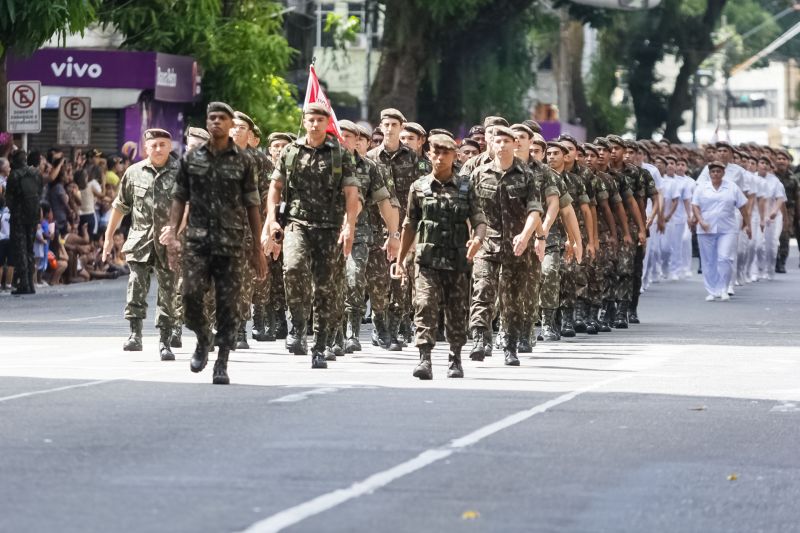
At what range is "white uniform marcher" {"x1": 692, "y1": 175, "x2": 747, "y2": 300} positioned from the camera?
29766 millimetres

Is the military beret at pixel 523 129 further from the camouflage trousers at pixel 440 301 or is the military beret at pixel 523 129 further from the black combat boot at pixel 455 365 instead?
the black combat boot at pixel 455 365

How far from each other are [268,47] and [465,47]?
353 inches

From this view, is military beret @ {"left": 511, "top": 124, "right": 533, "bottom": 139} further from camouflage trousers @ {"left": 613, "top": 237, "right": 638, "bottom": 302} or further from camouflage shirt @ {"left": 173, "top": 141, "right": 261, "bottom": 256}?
camouflage trousers @ {"left": 613, "top": 237, "right": 638, "bottom": 302}

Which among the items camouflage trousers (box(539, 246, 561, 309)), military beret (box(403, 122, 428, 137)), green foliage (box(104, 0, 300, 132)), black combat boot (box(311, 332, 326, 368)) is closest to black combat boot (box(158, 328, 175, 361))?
black combat boot (box(311, 332, 326, 368))

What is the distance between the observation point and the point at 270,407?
1358 centimetres

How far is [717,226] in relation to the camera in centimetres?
2984

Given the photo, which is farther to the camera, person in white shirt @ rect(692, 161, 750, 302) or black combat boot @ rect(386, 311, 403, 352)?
person in white shirt @ rect(692, 161, 750, 302)

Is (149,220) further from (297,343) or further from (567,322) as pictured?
(567,322)

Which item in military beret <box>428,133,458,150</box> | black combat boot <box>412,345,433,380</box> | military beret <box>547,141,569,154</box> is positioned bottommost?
black combat boot <box>412,345,433,380</box>

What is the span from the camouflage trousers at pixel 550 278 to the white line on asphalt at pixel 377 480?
671cm

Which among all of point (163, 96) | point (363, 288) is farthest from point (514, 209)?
point (163, 96)

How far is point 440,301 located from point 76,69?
24.6 meters

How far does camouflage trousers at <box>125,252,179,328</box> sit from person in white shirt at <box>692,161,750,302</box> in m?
12.7

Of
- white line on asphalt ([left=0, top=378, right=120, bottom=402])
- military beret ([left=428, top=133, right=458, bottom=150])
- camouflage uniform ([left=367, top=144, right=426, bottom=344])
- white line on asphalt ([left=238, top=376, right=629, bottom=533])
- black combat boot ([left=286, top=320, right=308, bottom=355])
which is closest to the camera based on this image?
white line on asphalt ([left=238, top=376, right=629, bottom=533])
